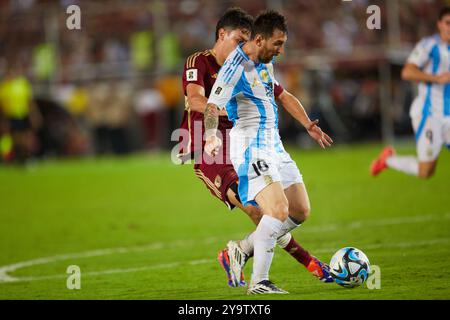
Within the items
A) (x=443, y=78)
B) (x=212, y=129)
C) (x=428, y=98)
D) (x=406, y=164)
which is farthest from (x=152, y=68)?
(x=212, y=129)

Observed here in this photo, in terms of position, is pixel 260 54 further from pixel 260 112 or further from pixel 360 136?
pixel 360 136

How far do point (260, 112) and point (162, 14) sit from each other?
19349 millimetres

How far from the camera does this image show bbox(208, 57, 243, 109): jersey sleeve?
7160 mm

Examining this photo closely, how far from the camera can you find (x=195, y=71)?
811 centimetres

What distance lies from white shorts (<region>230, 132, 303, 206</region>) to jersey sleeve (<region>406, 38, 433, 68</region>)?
4.36 metres

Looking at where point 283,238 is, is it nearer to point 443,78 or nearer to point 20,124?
point 443,78

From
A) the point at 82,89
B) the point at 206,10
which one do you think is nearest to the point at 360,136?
the point at 206,10

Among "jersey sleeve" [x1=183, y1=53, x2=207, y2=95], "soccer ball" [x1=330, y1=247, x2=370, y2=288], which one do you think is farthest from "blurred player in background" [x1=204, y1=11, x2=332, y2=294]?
"jersey sleeve" [x1=183, y1=53, x2=207, y2=95]

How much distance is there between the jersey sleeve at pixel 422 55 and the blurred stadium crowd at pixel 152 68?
11.7 meters

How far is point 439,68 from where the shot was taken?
37.7ft

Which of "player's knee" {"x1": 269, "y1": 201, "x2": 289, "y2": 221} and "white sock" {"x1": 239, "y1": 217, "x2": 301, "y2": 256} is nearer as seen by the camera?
"player's knee" {"x1": 269, "y1": 201, "x2": 289, "y2": 221}

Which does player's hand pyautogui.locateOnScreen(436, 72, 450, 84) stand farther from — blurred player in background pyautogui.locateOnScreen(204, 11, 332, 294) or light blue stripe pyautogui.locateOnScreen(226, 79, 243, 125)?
light blue stripe pyautogui.locateOnScreen(226, 79, 243, 125)

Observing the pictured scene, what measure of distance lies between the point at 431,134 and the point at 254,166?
499 centimetres

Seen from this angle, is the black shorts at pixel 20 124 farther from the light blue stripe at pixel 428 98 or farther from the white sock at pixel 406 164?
the light blue stripe at pixel 428 98
